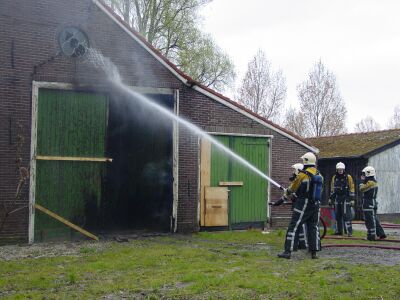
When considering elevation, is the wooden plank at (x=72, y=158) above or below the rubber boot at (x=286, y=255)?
above

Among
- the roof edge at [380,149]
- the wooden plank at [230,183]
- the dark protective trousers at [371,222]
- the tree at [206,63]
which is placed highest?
the tree at [206,63]

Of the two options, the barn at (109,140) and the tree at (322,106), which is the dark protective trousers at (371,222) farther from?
the tree at (322,106)

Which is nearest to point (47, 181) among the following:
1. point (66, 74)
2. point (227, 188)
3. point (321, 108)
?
point (66, 74)

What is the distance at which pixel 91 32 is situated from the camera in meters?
13.1

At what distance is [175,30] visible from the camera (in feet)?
102

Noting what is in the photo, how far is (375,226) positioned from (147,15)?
20.9m

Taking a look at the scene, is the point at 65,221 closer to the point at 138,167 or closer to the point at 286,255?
the point at 138,167

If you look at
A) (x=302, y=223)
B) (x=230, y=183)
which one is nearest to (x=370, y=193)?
(x=230, y=183)

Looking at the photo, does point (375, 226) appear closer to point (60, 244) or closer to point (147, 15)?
point (60, 244)

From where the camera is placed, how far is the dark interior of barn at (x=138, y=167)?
1438 centimetres

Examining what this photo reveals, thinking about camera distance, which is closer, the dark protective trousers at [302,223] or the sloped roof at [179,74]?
the dark protective trousers at [302,223]

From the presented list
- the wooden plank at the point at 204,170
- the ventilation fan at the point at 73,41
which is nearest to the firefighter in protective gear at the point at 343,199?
the wooden plank at the point at 204,170

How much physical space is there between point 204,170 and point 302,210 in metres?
4.80

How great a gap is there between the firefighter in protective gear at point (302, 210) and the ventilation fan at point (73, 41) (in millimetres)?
6057
